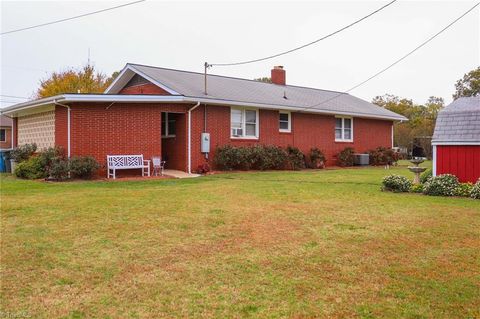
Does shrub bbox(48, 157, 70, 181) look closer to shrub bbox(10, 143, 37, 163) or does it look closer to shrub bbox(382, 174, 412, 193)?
shrub bbox(10, 143, 37, 163)

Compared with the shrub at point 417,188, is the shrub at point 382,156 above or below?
above

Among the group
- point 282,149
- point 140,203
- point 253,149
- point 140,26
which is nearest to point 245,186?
point 140,203

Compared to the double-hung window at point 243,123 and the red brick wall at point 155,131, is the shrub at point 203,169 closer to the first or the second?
the red brick wall at point 155,131

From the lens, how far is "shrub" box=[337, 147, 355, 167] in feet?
76.4

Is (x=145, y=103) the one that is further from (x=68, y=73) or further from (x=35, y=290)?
(x=68, y=73)

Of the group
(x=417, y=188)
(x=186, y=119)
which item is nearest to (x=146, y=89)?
(x=186, y=119)

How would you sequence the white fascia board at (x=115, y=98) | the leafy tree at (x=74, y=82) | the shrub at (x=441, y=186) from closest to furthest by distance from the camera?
the shrub at (x=441, y=186) < the white fascia board at (x=115, y=98) < the leafy tree at (x=74, y=82)

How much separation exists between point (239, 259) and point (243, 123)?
14.7 m

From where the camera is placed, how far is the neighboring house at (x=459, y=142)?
37.0 feet

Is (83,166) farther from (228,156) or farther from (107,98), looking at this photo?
(228,156)

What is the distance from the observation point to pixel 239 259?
498 centimetres

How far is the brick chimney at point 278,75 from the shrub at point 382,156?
6.58 meters

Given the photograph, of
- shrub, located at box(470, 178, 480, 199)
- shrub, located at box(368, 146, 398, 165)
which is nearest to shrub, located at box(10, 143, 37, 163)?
shrub, located at box(470, 178, 480, 199)

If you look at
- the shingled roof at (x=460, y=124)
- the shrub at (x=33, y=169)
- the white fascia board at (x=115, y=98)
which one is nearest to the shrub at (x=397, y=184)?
the shingled roof at (x=460, y=124)
